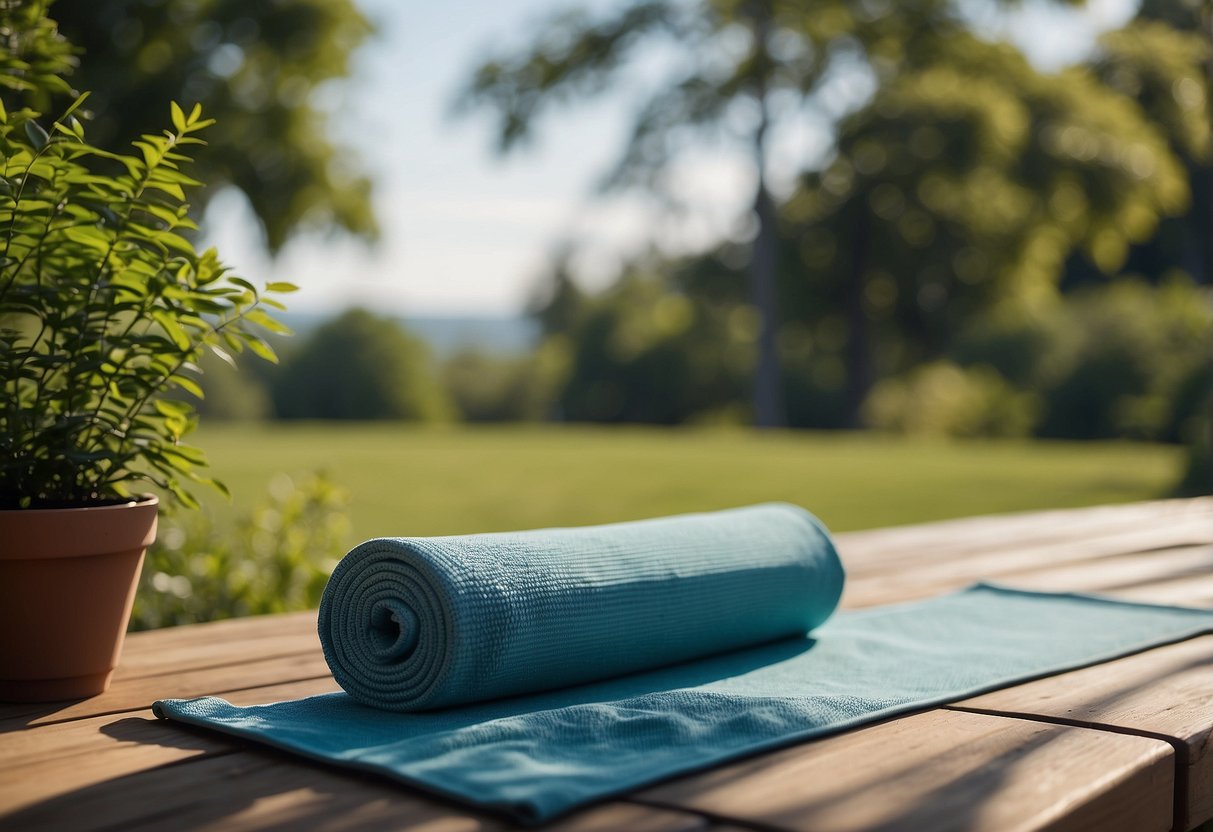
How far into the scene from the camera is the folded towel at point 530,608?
145 cm

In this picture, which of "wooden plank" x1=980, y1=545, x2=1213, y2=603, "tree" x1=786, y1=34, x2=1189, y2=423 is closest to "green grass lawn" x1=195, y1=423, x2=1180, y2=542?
"wooden plank" x1=980, y1=545, x2=1213, y2=603

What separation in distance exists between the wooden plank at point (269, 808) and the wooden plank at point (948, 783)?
70 millimetres

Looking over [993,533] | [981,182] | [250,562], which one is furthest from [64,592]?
[981,182]

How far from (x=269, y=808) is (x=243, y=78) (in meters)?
7.25

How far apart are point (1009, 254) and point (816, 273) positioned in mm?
6584

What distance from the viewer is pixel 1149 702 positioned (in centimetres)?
152

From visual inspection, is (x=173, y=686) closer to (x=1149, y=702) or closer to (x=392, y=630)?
(x=392, y=630)

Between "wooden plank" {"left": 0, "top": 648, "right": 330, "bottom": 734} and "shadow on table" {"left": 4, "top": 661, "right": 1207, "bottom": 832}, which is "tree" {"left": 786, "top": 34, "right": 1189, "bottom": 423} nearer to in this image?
"wooden plank" {"left": 0, "top": 648, "right": 330, "bottom": 734}

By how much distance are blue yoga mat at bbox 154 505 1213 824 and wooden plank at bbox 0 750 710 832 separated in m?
0.02

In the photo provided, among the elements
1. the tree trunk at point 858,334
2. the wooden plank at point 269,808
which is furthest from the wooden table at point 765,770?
the tree trunk at point 858,334

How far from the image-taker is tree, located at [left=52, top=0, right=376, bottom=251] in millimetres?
6336

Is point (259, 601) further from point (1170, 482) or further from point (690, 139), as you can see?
point (690, 139)

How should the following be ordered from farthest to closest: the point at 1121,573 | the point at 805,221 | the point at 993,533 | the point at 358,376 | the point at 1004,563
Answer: the point at 358,376 → the point at 805,221 → the point at 993,533 → the point at 1004,563 → the point at 1121,573

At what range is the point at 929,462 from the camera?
368 inches
